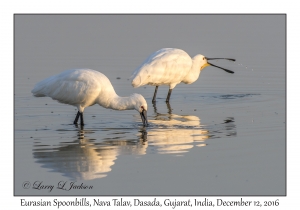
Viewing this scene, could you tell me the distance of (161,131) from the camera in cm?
1340

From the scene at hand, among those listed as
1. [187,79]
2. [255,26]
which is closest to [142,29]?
[255,26]

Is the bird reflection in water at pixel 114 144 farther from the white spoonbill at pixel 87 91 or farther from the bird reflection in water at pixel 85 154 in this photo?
the white spoonbill at pixel 87 91

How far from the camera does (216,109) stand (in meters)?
15.9

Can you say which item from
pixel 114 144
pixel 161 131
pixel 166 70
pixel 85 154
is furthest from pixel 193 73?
pixel 85 154

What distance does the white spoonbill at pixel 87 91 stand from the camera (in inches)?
528

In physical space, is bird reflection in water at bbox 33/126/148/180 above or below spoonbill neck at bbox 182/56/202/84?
below

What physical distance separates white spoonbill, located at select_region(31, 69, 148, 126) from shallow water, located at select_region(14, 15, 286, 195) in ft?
1.52

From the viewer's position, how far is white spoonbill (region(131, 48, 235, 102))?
16675 mm

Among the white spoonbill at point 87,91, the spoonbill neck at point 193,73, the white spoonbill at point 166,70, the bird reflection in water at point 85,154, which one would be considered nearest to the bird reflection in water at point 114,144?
the bird reflection in water at point 85,154

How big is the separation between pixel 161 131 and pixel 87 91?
5.34ft

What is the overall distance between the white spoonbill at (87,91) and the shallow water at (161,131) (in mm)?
464

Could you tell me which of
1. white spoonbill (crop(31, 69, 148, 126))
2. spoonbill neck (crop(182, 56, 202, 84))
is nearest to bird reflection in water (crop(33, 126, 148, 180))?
white spoonbill (crop(31, 69, 148, 126))

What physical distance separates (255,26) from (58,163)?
18.4 metres

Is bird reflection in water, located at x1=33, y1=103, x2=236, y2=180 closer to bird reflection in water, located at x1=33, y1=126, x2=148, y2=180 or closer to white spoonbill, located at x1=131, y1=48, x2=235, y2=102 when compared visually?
bird reflection in water, located at x1=33, y1=126, x2=148, y2=180
